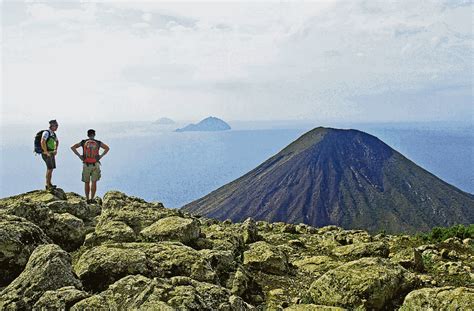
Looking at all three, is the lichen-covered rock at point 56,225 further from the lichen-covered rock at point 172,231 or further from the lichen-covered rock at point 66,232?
the lichen-covered rock at point 172,231

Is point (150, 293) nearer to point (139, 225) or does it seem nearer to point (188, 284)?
point (188, 284)

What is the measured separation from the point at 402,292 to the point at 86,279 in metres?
8.01

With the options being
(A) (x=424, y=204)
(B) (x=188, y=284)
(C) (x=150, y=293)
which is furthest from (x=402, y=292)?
(A) (x=424, y=204)

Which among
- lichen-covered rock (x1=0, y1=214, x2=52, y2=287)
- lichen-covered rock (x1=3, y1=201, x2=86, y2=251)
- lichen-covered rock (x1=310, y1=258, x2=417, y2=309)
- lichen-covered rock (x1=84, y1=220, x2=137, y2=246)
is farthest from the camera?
lichen-covered rock (x1=3, y1=201, x2=86, y2=251)

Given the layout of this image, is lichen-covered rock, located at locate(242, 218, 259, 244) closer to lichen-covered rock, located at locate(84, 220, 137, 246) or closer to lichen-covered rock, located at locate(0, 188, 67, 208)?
lichen-covered rock, located at locate(84, 220, 137, 246)

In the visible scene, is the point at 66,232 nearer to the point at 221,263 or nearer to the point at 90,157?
the point at 221,263

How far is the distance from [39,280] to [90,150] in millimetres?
12023

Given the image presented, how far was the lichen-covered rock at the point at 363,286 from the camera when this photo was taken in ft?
32.1

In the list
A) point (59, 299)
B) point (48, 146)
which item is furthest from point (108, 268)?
point (48, 146)

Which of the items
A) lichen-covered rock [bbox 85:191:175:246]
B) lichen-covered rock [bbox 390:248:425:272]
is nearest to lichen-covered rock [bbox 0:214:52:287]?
lichen-covered rock [bbox 85:191:175:246]

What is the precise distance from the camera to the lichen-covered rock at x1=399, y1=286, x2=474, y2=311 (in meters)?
8.70

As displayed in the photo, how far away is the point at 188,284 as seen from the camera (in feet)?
26.4

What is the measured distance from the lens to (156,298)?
22.8ft

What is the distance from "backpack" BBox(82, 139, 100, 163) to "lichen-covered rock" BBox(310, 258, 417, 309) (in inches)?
514
